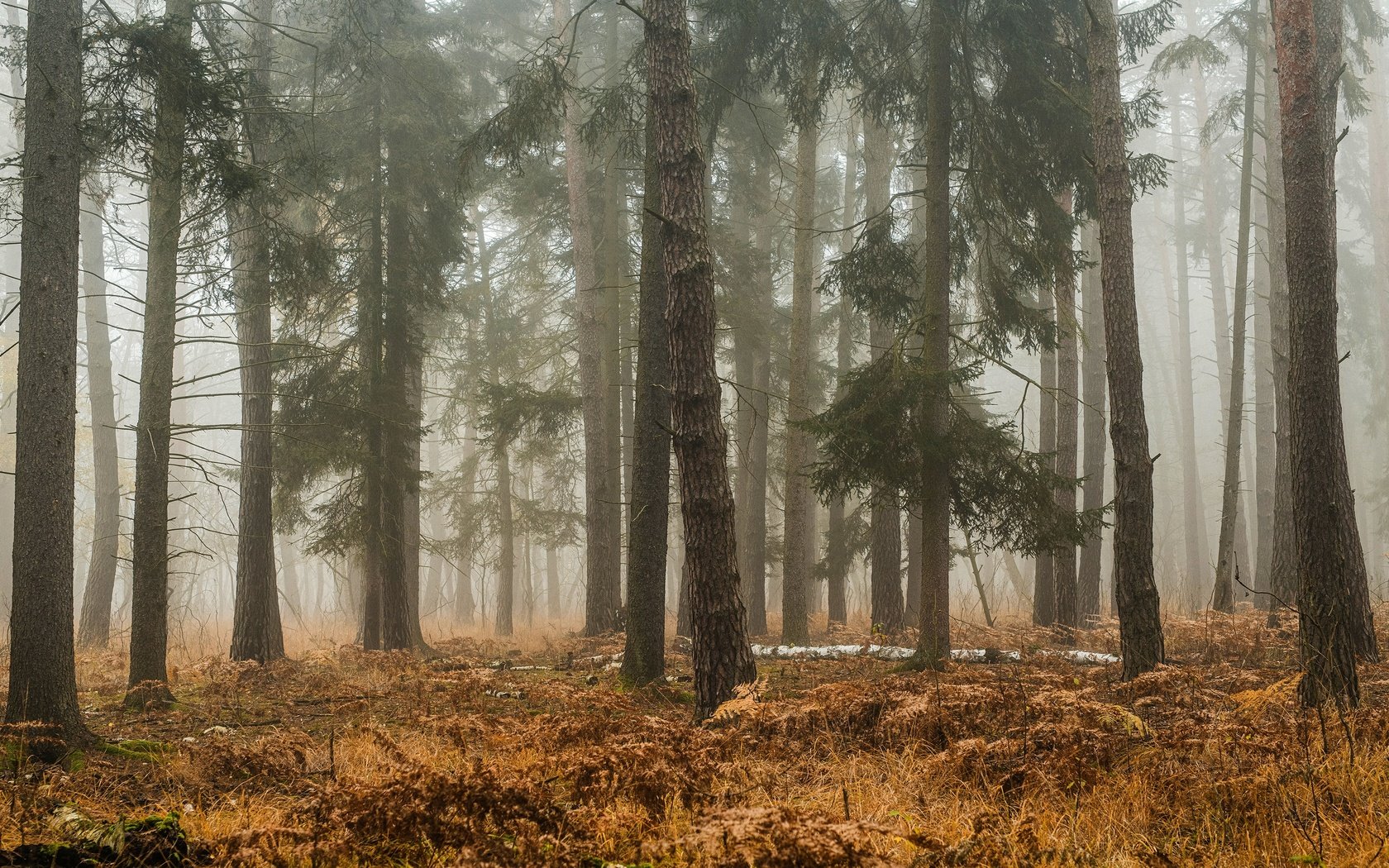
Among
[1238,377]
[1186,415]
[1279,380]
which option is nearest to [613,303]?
[1238,377]

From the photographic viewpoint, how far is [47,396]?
590 centimetres

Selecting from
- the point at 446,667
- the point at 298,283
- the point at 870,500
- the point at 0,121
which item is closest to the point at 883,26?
the point at 870,500

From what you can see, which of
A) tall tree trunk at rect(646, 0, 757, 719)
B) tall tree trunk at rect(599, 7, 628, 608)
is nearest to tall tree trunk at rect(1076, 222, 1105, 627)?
tall tree trunk at rect(599, 7, 628, 608)

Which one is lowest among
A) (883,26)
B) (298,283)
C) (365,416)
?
(365,416)

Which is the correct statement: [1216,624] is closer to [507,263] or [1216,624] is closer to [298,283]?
[298,283]

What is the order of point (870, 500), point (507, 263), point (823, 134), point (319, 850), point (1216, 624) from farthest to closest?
point (507, 263), point (823, 134), point (1216, 624), point (870, 500), point (319, 850)

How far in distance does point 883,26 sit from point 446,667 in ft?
31.0

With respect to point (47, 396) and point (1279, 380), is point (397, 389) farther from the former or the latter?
point (1279, 380)

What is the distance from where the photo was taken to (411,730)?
6.26 m

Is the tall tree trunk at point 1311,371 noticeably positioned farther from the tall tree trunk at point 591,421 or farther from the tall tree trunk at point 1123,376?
the tall tree trunk at point 591,421

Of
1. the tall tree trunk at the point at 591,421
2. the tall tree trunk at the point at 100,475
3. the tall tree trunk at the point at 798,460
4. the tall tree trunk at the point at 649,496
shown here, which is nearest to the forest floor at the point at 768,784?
the tall tree trunk at the point at 649,496

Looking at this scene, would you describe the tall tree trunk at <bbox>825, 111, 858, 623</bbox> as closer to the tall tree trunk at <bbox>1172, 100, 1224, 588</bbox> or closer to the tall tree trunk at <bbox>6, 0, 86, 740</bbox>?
the tall tree trunk at <bbox>6, 0, 86, 740</bbox>

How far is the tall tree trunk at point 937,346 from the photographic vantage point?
9.34m

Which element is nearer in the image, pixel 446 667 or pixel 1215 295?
pixel 446 667
